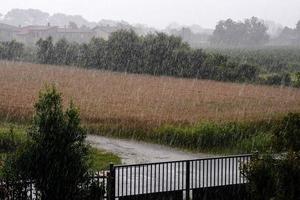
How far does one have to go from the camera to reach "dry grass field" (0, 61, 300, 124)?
26.7 metres

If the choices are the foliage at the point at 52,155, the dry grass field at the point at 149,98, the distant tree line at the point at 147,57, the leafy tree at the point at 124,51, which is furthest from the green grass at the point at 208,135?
the leafy tree at the point at 124,51

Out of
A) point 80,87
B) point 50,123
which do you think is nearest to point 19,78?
point 80,87

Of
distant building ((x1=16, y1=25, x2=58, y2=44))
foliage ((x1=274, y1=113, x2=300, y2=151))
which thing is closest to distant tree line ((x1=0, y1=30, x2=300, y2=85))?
foliage ((x1=274, y1=113, x2=300, y2=151))

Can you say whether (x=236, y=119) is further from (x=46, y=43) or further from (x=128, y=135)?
(x=46, y=43)

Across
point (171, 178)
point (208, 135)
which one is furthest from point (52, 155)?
point (208, 135)

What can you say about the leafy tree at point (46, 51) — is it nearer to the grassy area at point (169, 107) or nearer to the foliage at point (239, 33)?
the grassy area at point (169, 107)

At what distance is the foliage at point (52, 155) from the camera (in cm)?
924

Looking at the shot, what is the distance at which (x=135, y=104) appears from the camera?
3238 cm

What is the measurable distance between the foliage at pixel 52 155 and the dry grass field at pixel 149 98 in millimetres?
8940

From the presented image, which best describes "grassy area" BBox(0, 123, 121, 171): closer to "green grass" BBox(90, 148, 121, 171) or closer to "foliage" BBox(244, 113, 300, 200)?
"green grass" BBox(90, 148, 121, 171)

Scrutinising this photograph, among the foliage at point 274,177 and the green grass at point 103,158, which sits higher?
the foliage at point 274,177

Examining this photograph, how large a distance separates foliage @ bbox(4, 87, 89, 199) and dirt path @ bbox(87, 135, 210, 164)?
8120 millimetres

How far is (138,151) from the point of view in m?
19.7

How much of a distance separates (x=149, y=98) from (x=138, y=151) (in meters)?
16.6
